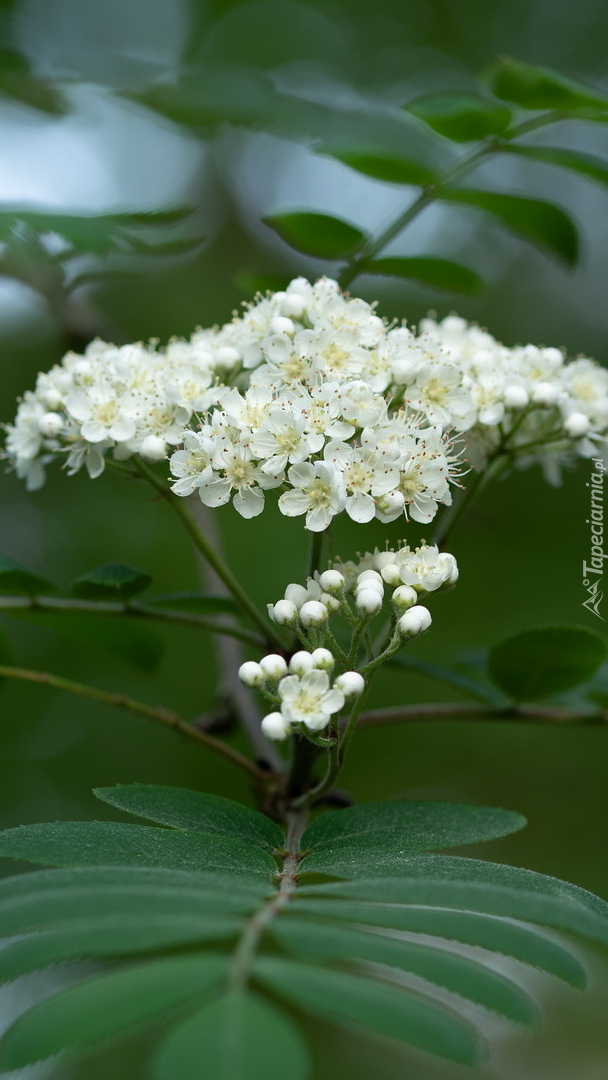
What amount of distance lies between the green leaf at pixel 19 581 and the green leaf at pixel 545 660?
4.08 feet

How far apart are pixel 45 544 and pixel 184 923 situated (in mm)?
4520

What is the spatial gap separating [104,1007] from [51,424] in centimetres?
180

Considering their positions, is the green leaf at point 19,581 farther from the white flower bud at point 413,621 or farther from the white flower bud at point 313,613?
the white flower bud at point 413,621

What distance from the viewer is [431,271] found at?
344cm

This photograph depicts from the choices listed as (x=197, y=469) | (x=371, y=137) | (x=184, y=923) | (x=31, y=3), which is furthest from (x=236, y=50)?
(x=184, y=923)

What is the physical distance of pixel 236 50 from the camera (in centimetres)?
638

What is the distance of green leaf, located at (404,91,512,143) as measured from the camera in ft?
9.73

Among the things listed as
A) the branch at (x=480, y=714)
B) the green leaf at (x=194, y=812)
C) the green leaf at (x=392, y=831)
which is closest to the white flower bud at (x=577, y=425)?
the branch at (x=480, y=714)

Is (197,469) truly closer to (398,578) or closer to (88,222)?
(398,578)

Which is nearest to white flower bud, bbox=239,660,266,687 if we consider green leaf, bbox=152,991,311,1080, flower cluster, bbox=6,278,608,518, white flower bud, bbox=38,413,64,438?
flower cluster, bbox=6,278,608,518

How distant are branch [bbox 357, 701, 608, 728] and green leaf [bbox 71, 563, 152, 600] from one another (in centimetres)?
71

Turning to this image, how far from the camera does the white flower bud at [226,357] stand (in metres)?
2.56

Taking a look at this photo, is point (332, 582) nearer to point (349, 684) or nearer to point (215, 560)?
point (349, 684)

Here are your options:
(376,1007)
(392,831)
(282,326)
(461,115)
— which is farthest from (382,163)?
(376,1007)
